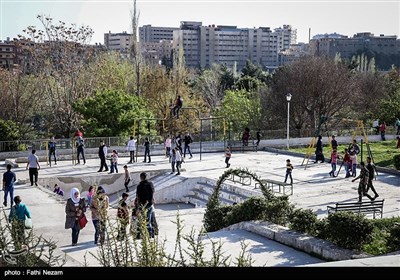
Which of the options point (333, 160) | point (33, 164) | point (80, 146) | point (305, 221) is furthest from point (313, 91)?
point (305, 221)

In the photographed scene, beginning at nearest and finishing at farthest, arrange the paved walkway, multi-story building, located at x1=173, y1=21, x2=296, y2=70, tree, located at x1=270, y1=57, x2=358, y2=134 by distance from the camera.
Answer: the paved walkway → tree, located at x1=270, y1=57, x2=358, y2=134 → multi-story building, located at x1=173, y1=21, x2=296, y2=70

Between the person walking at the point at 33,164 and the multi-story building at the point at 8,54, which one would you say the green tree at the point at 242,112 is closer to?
the multi-story building at the point at 8,54

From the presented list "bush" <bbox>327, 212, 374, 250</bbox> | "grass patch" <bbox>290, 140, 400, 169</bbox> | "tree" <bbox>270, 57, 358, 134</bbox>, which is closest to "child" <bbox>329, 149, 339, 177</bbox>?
"grass patch" <bbox>290, 140, 400, 169</bbox>

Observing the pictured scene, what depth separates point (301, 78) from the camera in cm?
4488

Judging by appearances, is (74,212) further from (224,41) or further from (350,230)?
(224,41)

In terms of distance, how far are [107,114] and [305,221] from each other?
2208 centimetres

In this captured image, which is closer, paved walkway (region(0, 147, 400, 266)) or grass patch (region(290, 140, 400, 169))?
paved walkway (region(0, 147, 400, 266))

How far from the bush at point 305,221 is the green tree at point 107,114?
21.3m

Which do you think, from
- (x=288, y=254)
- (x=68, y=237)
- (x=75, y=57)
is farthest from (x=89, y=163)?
(x=288, y=254)

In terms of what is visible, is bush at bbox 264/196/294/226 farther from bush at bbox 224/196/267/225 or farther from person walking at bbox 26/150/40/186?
person walking at bbox 26/150/40/186

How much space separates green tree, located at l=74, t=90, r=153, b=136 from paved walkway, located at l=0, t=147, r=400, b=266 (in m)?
3.23

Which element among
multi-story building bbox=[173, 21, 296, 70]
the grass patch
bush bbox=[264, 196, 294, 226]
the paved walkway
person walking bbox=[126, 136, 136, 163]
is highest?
multi-story building bbox=[173, 21, 296, 70]

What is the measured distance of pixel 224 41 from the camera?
77.6 metres

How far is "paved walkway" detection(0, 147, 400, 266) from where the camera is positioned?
1232 cm
